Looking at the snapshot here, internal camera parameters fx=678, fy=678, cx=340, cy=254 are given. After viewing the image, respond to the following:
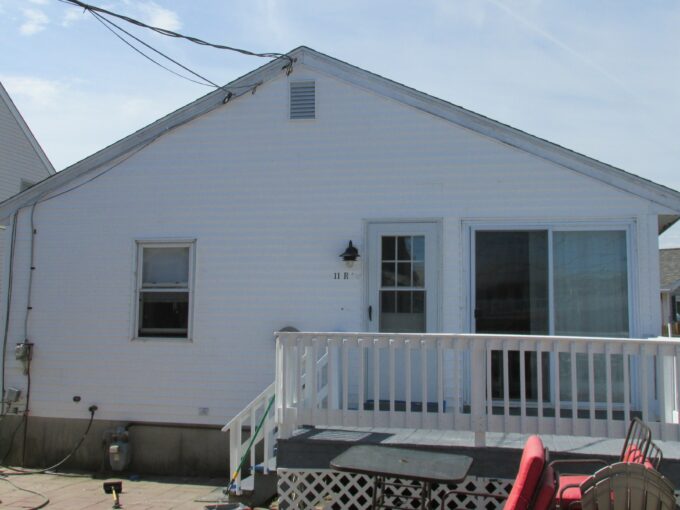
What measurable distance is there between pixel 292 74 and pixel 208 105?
126cm

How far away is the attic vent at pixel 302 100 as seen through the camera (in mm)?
9016

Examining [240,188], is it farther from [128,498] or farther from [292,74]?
[128,498]

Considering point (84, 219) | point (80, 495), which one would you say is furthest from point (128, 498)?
point (84, 219)

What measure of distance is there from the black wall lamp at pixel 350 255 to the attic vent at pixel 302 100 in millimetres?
1882

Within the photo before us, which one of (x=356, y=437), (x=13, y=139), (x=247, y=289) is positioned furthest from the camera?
(x=13, y=139)

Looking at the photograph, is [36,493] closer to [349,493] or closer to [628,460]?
[349,493]

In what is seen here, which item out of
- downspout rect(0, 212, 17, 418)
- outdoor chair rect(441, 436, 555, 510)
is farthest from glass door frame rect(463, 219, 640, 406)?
downspout rect(0, 212, 17, 418)

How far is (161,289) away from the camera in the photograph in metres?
9.27

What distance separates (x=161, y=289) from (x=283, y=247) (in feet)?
6.04

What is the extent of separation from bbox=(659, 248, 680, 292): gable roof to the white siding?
2090 centimetres

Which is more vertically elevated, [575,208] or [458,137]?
[458,137]

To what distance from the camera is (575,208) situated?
8133 millimetres

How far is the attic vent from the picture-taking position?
902 cm

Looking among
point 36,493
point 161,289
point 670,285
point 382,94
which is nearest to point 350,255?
point 382,94
